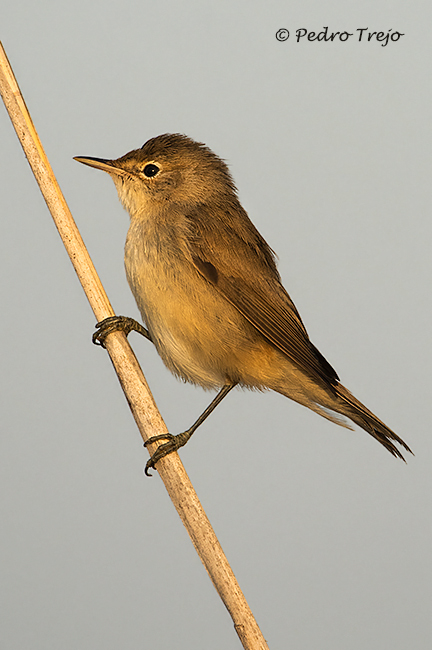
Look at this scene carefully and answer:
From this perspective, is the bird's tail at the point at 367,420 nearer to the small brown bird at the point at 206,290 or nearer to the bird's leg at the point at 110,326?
the small brown bird at the point at 206,290

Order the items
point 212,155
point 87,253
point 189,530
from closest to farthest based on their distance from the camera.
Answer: point 189,530, point 87,253, point 212,155

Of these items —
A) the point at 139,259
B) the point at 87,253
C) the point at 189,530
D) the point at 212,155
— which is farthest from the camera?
the point at 212,155

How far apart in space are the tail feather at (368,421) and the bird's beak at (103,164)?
55.1 inches

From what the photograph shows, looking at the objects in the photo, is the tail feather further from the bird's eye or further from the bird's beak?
the bird's beak

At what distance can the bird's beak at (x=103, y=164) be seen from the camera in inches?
126

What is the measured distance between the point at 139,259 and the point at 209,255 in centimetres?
30

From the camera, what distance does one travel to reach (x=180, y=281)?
9.95 ft

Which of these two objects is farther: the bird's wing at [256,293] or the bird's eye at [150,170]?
the bird's eye at [150,170]

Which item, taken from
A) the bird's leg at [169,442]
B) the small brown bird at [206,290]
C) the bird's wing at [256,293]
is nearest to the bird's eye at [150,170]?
the small brown bird at [206,290]

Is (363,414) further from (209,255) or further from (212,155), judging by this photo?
(212,155)

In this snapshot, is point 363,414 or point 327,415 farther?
point 327,415

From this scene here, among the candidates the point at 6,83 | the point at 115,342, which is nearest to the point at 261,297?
the point at 115,342

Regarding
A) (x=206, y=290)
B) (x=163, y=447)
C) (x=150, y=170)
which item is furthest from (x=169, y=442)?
(x=150, y=170)

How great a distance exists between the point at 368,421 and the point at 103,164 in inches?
65.4
